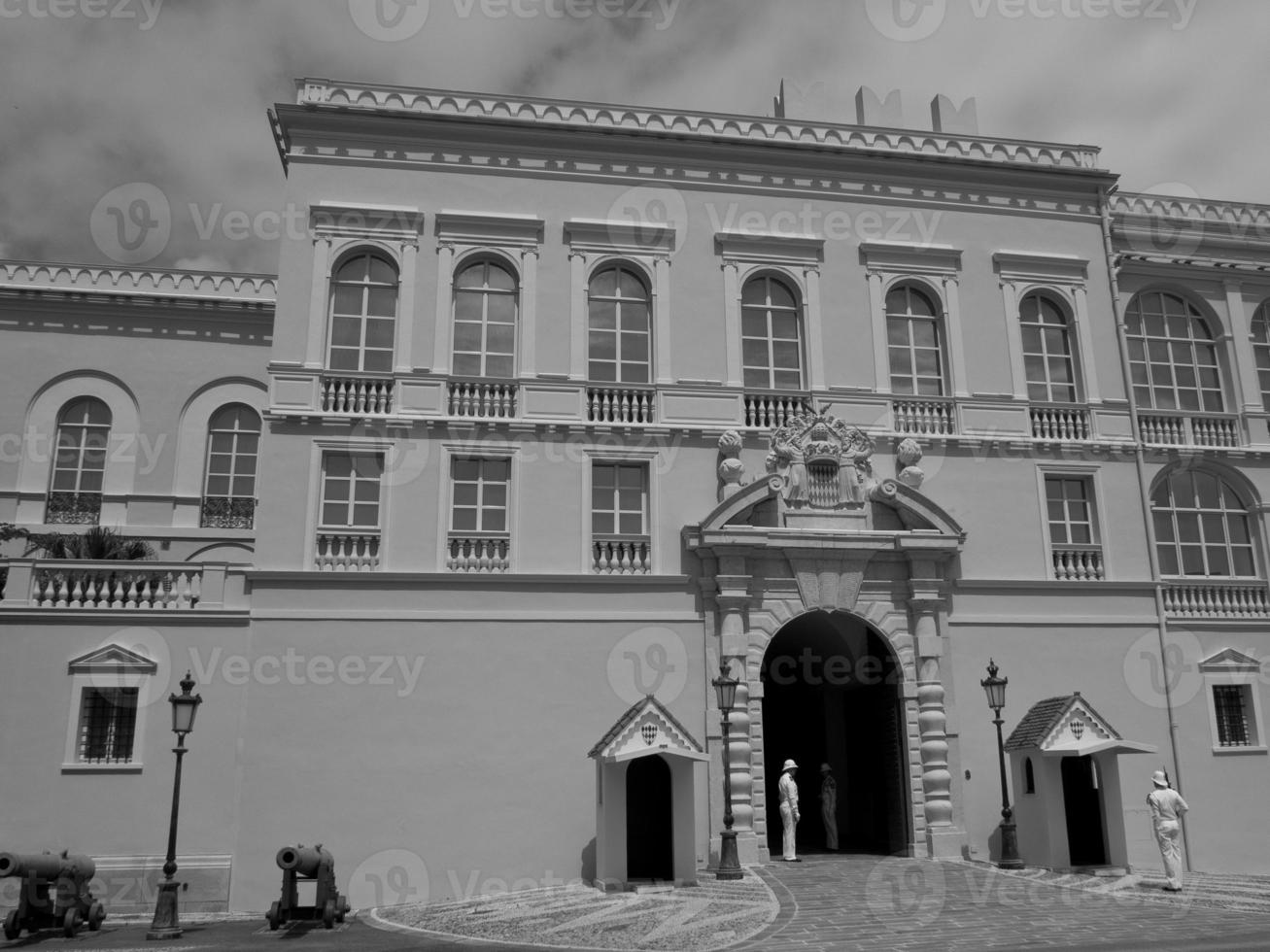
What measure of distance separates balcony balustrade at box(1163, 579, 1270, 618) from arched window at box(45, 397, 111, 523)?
2318cm

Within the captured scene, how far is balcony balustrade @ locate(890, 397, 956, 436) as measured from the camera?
72.6 ft

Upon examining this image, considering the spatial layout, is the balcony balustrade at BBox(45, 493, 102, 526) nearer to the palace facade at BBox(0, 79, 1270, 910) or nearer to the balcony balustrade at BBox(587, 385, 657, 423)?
the palace facade at BBox(0, 79, 1270, 910)

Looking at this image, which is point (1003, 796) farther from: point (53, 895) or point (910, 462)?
point (53, 895)

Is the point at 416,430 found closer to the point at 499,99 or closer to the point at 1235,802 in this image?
the point at 499,99

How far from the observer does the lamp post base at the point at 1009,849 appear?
1886cm

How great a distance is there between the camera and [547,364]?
21203mm

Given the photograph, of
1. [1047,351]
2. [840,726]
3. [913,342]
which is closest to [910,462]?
[913,342]

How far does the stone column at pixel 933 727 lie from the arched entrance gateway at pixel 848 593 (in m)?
0.02

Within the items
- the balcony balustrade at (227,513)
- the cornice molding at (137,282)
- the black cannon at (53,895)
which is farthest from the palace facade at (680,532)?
the cornice molding at (137,282)

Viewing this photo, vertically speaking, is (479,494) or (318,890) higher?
(479,494)

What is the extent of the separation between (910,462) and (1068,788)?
636 centimetres
